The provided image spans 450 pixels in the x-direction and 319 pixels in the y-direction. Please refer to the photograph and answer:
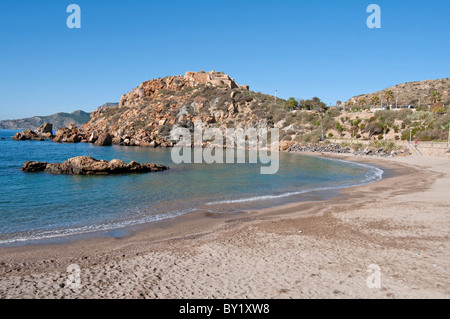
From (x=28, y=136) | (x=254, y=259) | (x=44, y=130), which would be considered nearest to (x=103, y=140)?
(x=28, y=136)

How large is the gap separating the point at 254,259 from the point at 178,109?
74.4m

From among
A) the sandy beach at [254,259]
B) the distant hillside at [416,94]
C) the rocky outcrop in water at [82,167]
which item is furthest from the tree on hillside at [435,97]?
the rocky outcrop in water at [82,167]

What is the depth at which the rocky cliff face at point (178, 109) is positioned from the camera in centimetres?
7050

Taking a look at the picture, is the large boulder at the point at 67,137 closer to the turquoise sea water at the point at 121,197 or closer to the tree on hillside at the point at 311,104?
the turquoise sea water at the point at 121,197

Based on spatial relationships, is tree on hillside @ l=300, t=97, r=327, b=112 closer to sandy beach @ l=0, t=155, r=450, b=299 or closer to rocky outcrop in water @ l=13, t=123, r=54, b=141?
rocky outcrop in water @ l=13, t=123, r=54, b=141

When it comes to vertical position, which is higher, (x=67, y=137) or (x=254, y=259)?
(x=67, y=137)

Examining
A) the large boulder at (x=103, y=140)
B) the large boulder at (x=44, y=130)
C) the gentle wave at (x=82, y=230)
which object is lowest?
the gentle wave at (x=82, y=230)

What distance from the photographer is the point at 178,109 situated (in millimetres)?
78250

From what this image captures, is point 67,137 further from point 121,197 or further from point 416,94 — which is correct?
point 416,94

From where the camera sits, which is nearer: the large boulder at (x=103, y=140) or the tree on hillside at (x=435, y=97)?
the tree on hillside at (x=435, y=97)

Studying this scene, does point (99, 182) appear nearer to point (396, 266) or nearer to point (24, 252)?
point (24, 252)

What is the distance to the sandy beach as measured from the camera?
5.21m

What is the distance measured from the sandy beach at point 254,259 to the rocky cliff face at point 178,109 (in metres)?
56.5

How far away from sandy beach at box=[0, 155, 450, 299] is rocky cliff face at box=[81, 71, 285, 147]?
5652 centimetres
